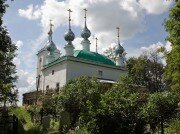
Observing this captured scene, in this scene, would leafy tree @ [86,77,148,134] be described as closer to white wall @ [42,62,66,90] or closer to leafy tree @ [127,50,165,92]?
white wall @ [42,62,66,90]

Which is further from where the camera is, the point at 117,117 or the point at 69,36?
the point at 69,36

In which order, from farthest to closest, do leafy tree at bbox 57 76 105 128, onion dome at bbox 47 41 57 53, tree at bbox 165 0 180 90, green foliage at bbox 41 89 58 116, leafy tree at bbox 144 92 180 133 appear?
onion dome at bbox 47 41 57 53, green foliage at bbox 41 89 58 116, leafy tree at bbox 57 76 105 128, leafy tree at bbox 144 92 180 133, tree at bbox 165 0 180 90

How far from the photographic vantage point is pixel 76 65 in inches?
1841

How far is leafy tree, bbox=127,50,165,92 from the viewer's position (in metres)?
59.1

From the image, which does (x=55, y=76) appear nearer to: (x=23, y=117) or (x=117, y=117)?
(x=23, y=117)

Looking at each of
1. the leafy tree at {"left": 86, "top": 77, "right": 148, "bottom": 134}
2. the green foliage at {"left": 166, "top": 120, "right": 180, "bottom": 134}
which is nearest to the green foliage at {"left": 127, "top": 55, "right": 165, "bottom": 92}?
the green foliage at {"left": 166, "top": 120, "right": 180, "bottom": 134}

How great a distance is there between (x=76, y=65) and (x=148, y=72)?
1769 cm

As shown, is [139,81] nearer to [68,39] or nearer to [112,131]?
[68,39]

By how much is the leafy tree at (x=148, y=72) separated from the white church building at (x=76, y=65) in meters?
6.73

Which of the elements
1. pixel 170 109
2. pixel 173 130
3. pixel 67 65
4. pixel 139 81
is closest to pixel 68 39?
pixel 67 65

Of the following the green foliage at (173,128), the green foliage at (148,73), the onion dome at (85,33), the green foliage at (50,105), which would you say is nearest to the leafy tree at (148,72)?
the green foliage at (148,73)

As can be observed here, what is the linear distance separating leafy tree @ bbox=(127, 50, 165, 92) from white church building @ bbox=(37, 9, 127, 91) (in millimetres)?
6732

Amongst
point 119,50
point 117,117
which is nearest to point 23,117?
point 117,117

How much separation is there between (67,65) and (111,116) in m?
27.5
